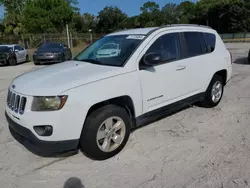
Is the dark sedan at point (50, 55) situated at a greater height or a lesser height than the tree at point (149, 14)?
lesser

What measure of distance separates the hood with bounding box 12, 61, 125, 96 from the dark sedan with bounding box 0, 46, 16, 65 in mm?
13568

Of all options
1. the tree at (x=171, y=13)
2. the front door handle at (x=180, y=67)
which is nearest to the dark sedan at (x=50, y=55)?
the front door handle at (x=180, y=67)

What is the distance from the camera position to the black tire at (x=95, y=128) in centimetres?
329

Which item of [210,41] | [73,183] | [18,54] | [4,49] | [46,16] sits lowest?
[73,183]

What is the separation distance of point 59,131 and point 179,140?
78.1 inches

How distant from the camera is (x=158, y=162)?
3457mm

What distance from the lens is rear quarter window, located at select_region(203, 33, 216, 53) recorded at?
522 centimetres

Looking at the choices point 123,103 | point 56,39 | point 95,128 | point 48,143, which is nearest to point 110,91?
point 123,103

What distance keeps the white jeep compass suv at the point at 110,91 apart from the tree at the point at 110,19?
62496mm

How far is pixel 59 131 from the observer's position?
307cm

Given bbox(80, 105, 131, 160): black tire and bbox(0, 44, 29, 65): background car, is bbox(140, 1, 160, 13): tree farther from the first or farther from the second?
bbox(80, 105, 131, 160): black tire

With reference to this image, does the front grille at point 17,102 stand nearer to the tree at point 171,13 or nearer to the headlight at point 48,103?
the headlight at point 48,103

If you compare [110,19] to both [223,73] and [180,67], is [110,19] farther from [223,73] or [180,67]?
[180,67]

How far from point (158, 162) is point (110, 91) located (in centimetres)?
116
